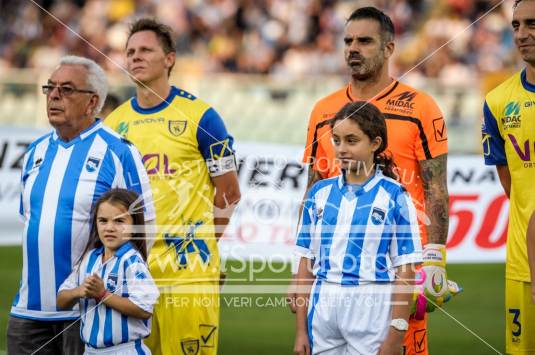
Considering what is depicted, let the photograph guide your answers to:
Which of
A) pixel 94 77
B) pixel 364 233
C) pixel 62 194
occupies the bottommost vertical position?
pixel 364 233

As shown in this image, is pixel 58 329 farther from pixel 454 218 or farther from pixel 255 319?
pixel 454 218

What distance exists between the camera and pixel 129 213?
5.26 meters

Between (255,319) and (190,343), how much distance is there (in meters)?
3.77

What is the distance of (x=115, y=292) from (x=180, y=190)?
4.06 feet

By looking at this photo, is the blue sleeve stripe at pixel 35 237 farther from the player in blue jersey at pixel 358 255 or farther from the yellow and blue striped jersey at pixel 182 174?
the player in blue jersey at pixel 358 255

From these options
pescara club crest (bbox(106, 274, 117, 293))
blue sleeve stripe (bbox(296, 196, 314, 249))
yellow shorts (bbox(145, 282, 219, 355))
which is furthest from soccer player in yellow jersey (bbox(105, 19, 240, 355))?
blue sleeve stripe (bbox(296, 196, 314, 249))

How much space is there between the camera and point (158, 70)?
6.51 meters

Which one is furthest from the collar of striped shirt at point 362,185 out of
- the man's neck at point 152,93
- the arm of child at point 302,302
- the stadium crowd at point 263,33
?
the stadium crowd at point 263,33

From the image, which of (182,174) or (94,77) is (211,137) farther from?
(94,77)

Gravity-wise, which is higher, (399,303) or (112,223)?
(112,223)

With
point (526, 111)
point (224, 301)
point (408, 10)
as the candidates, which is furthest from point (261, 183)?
point (408, 10)

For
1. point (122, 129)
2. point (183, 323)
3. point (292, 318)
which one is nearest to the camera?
point (183, 323)

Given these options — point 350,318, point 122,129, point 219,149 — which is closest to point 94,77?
point 122,129

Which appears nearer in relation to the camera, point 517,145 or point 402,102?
point 517,145
